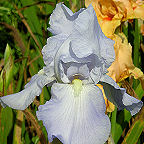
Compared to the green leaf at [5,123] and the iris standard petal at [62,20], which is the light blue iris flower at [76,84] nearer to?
the iris standard petal at [62,20]

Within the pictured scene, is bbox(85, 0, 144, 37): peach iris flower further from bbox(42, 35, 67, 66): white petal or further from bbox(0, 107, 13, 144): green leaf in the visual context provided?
bbox(0, 107, 13, 144): green leaf

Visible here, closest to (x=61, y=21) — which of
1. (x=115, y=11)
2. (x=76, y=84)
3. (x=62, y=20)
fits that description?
(x=62, y=20)

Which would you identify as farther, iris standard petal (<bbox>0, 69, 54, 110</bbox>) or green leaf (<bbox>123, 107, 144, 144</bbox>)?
green leaf (<bbox>123, 107, 144, 144</bbox>)

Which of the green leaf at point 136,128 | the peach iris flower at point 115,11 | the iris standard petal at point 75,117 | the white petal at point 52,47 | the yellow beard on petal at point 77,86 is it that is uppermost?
the peach iris flower at point 115,11

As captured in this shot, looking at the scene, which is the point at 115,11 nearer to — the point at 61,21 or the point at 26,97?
the point at 61,21

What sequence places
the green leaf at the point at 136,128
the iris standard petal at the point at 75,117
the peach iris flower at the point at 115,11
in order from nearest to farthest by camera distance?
1. the iris standard petal at the point at 75,117
2. the green leaf at the point at 136,128
3. the peach iris flower at the point at 115,11

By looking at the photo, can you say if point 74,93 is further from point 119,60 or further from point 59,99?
point 119,60

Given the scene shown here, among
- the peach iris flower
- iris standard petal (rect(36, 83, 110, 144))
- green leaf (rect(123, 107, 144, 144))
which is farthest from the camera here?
the peach iris flower

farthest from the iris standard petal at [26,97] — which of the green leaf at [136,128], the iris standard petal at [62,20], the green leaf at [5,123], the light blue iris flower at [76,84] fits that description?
the green leaf at [136,128]

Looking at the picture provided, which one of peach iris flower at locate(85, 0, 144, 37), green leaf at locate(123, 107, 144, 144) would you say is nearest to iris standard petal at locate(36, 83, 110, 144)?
green leaf at locate(123, 107, 144, 144)
